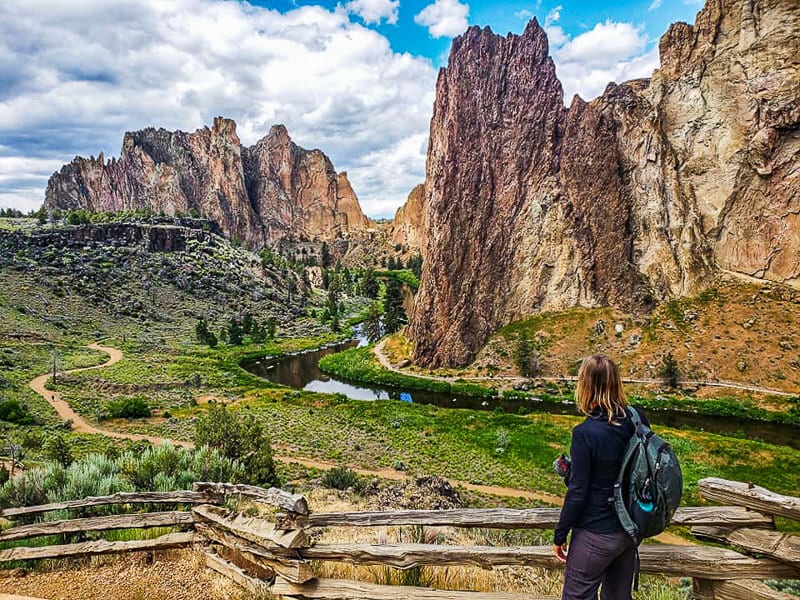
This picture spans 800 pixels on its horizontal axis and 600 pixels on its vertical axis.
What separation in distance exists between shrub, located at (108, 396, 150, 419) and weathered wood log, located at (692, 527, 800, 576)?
43.3 m

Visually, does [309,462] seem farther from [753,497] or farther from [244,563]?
[753,497]

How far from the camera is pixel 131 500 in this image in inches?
316

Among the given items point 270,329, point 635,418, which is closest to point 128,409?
point 635,418

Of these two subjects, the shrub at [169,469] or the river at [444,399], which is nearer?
the shrub at [169,469]

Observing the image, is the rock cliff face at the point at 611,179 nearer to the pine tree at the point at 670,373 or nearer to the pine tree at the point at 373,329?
the pine tree at the point at 670,373

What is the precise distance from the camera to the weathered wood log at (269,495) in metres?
6.21

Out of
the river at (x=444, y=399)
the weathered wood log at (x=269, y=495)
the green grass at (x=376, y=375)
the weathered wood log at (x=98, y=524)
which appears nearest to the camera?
the weathered wood log at (x=269, y=495)

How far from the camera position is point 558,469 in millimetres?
4332

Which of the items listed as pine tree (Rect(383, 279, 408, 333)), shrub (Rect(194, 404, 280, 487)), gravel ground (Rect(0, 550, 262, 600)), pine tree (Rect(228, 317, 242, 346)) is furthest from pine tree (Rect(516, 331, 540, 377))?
gravel ground (Rect(0, 550, 262, 600))

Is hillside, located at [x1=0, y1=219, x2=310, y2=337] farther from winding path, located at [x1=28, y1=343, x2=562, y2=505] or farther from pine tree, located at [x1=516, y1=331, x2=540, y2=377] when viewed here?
pine tree, located at [x1=516, y1=331, x2=540, y2=377]

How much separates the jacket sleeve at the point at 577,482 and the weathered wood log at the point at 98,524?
21.7ft

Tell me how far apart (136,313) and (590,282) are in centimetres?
8276

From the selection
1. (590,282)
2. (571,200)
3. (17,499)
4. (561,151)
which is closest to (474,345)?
(590,282)

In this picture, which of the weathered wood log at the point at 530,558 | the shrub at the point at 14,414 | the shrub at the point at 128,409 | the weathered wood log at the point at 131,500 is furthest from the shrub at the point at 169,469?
the shrub at the point at 128,409
